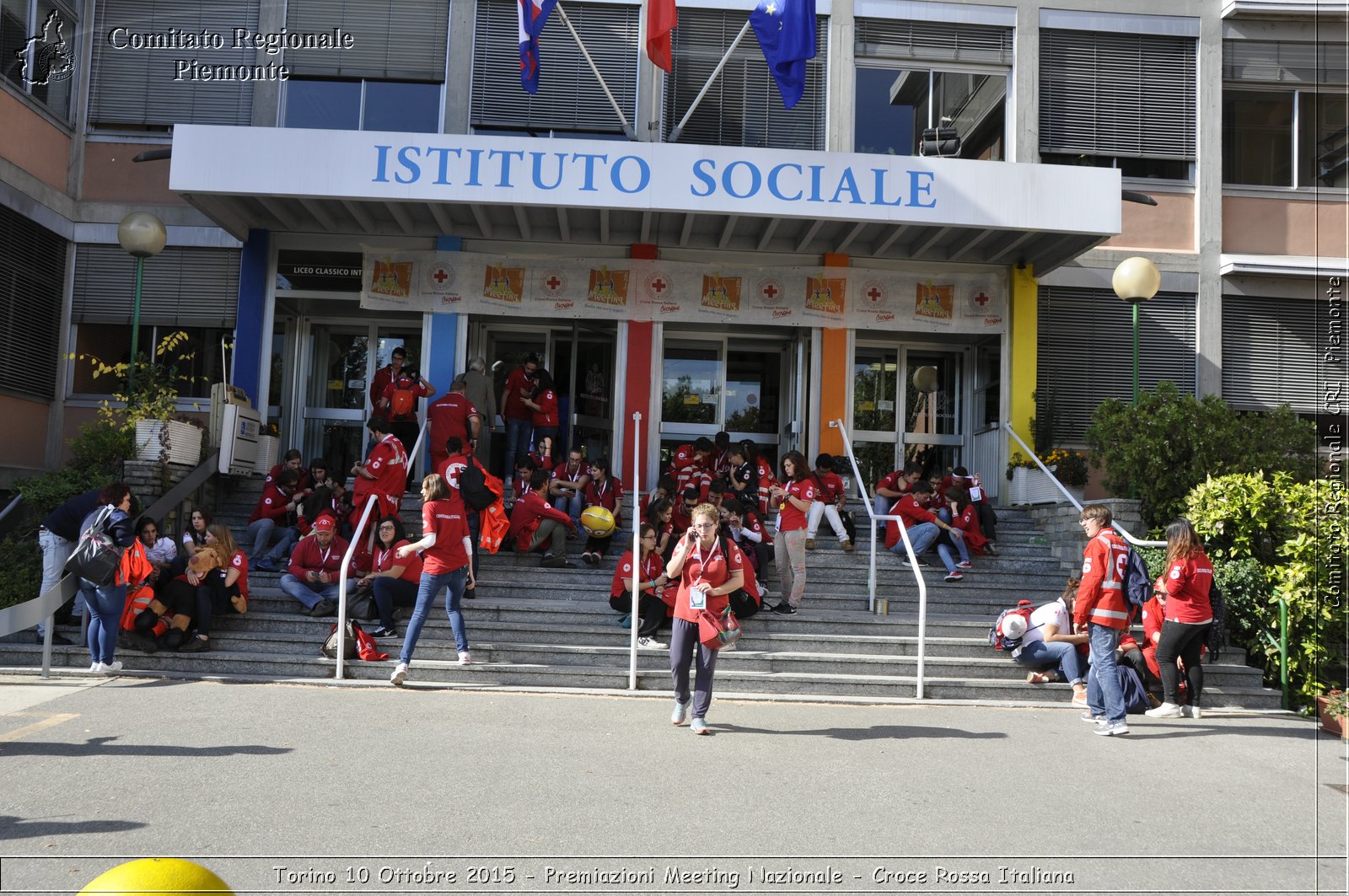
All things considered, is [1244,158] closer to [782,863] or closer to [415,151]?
[415,151]

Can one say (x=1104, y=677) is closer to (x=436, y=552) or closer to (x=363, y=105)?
(x=436, y=552)

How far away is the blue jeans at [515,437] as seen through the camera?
43.6 feet

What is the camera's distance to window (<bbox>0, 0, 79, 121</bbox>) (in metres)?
13.3

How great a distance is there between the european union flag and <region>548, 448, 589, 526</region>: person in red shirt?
5194 millimetres

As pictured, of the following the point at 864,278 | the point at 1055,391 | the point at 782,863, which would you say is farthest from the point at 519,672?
the point at 1055,391

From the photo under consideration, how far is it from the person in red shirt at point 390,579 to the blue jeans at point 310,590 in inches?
13.1

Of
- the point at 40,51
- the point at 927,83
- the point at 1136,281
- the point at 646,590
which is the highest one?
the point at 927,83

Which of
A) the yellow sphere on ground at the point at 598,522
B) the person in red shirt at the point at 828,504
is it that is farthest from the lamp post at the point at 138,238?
the person in red shirt at the point at 828,504

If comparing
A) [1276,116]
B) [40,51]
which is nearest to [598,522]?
[40,51]

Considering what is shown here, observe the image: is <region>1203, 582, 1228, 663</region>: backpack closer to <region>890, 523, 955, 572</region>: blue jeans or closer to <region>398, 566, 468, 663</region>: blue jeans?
<region>890, 523, 955, 572</region>: blue jeans

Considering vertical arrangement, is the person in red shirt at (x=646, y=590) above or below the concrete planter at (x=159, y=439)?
below

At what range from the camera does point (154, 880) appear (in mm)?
2061

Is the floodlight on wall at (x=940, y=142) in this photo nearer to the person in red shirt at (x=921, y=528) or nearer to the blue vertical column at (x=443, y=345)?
the person in red shirt at (x=921, y=528)

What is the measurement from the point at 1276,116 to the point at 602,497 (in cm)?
1144
